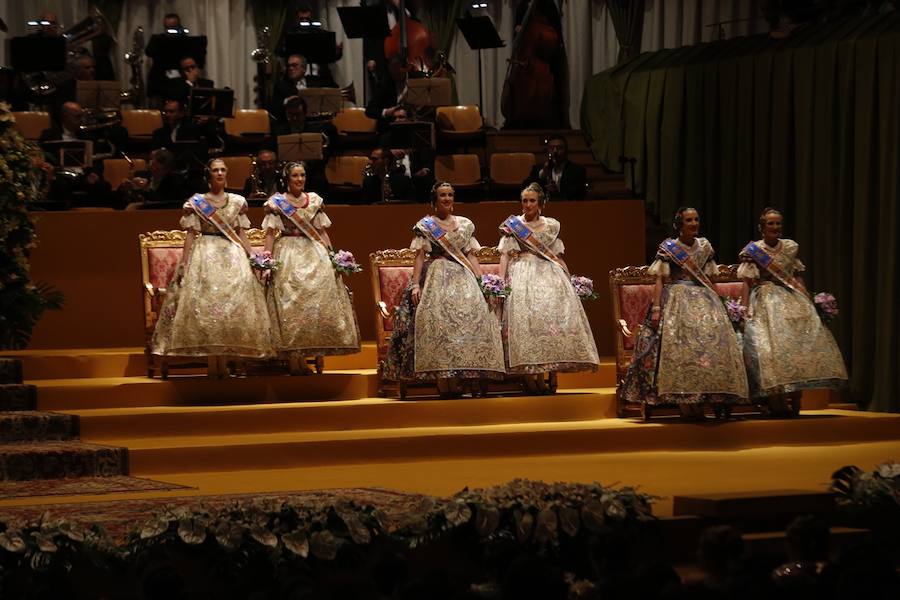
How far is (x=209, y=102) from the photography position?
1159 centimetres

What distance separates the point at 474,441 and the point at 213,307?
1.77 m

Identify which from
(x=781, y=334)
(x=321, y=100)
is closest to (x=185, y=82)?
(x=321, y=100)

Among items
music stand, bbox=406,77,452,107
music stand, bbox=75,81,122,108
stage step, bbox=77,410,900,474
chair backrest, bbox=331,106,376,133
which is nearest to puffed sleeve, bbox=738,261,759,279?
stage step, bbox=77,410,900,474

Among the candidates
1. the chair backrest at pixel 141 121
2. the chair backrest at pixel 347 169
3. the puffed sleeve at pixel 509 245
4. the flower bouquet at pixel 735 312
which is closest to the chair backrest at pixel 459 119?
the chair backrest at pixel 347 169

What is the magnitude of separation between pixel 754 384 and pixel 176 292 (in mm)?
3434

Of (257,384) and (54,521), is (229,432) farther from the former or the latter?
(54,521)

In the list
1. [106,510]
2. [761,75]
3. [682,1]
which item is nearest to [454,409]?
[106,510]

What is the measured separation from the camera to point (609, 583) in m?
3.47

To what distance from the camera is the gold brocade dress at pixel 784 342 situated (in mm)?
9289

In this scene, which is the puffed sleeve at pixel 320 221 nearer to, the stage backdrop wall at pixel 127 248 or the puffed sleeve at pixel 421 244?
the puffed sleeve at pixel 421 244

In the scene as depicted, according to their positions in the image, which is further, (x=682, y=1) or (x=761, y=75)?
(x=682, y=1)

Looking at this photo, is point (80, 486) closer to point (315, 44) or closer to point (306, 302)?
point (306, 302)

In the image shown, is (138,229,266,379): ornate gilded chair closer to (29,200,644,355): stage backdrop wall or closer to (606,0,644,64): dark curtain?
(29,200,644,355): stage backdrop wall

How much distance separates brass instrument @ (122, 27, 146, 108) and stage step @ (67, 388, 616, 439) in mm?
4737
